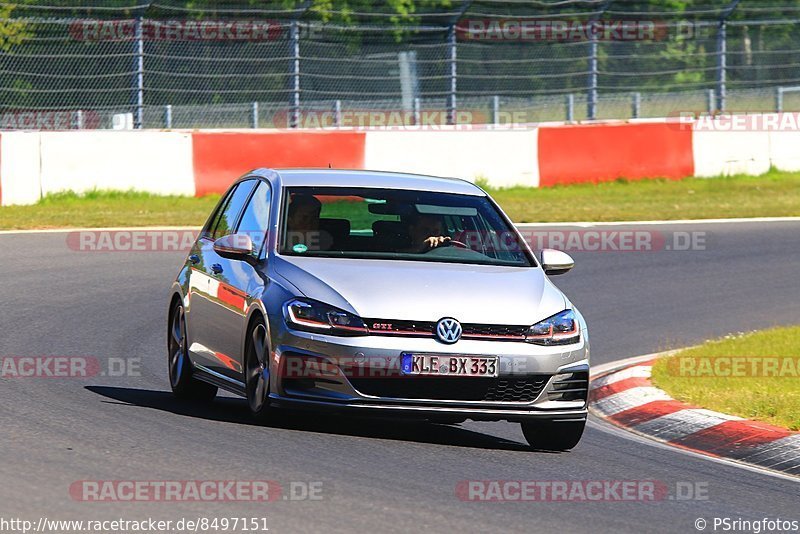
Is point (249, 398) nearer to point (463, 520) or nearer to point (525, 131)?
point (463, 520)

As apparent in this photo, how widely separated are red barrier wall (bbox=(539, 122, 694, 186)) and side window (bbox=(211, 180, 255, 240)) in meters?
14.7

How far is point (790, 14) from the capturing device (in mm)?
28672

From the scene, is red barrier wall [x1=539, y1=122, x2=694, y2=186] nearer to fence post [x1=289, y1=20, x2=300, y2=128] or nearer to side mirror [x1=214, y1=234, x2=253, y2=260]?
fence post [x1=289, y1=20, x2=300, y2=128]

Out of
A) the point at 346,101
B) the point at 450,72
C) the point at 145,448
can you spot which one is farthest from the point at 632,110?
the point at 145,448

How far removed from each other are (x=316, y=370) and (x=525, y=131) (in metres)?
16.5

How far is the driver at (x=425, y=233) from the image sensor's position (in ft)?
30.1

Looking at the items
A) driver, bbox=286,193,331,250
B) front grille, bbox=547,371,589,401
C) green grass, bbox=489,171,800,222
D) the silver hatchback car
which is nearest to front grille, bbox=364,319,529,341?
the silver hatchback car

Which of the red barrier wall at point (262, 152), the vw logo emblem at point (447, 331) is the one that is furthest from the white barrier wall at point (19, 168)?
the vw logo emblem at point (447, 331)

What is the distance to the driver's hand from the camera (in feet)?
30.2

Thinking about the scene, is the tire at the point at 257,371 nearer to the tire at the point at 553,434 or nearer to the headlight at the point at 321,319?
the headlight at the point at 321,319

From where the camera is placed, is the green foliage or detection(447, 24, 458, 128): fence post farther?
detection(447, 24, 458, 128): fence post

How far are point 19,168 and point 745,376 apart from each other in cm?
1228

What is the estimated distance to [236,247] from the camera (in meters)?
8.85

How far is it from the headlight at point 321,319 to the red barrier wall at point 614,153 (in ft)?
54.9
